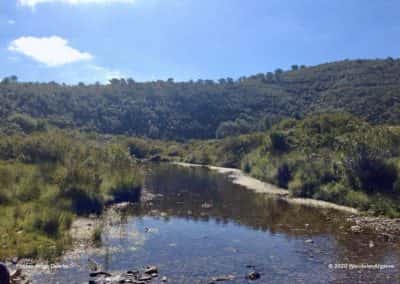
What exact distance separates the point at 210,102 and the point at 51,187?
417ft

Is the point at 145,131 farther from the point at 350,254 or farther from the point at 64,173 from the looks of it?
the point at 350,254

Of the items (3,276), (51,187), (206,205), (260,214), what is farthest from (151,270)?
(206,205)

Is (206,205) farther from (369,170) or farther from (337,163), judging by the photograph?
(369,170)

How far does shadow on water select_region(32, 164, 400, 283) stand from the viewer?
22219mm

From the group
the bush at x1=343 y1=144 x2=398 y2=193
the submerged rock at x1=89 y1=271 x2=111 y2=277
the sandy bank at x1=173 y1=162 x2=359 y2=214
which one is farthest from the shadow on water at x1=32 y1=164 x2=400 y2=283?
the bush at x1=343 y1=144 x2=398 y2=193

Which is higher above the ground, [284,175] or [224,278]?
[284,175]

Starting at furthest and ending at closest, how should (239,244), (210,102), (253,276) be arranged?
(210,102)
(239,244)
(253,276)

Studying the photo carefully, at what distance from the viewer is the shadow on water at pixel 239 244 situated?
22219 millimetres

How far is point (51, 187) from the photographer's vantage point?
1318 inches

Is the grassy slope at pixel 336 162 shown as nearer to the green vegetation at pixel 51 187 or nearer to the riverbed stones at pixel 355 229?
the riverbed stones at pixel 355 229

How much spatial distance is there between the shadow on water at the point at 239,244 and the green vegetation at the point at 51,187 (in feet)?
8.28

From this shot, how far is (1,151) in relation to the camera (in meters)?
42.5

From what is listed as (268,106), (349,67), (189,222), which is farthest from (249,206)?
(349,67)

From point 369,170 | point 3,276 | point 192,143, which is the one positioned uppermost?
A: point 192,143
